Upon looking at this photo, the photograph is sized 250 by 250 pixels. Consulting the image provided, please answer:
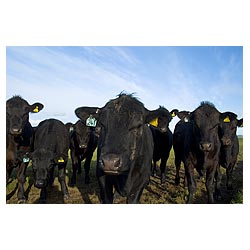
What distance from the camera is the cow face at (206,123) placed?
227 inches

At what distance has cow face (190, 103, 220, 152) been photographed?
578cm

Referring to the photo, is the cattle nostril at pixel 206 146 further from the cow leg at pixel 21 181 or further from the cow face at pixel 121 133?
the cow leg at pixel 21 181

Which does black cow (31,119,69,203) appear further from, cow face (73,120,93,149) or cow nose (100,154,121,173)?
cow nose (100,154,121,173)

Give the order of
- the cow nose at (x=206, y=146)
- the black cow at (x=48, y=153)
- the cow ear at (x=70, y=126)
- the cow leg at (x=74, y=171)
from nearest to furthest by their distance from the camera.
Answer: the cow nose at (x=206, y=146) → the black cow at (x=48, y=153) → the cow leg at (x=74, y=171) → the cow ear at (x=70, y=126)

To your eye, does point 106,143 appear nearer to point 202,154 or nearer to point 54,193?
point 202,154

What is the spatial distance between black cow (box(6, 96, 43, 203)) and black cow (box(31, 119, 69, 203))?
327 mm

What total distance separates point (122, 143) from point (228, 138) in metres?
4.02

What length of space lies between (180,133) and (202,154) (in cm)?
232

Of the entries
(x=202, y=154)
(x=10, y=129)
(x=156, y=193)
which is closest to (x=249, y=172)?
A: (x=202, y=154)

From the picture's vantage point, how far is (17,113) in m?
6.61

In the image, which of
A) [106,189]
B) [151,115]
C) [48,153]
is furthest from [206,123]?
[48,153]

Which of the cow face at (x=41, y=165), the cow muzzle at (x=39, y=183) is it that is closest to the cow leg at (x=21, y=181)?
the cow face at (x=41, y=165)

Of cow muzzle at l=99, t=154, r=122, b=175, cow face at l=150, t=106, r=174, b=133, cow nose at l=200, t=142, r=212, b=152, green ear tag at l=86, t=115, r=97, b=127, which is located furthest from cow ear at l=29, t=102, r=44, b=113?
cow nose at l=200, t=142, r=212, b=152

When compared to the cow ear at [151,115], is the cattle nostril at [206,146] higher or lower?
lower
